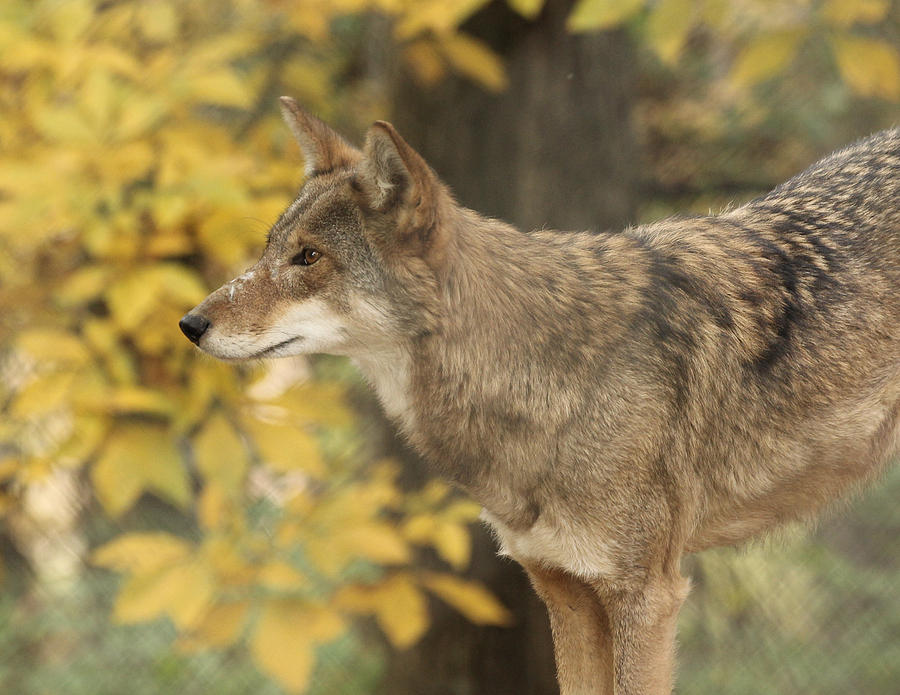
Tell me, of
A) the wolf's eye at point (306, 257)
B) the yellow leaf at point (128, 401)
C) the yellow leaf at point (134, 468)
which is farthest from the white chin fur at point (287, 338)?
the yellow leaf at point (134, 468)

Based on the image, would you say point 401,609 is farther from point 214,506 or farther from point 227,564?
point 214,506

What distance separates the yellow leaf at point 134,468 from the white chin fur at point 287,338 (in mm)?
1276

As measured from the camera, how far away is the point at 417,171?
252 centimetres

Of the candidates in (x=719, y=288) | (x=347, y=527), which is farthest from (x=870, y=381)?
(x=347, y=527)

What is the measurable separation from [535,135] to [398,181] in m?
2.80

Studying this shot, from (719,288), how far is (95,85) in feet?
8.05

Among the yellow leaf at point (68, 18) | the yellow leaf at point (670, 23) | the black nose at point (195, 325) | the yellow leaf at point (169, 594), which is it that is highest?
the yellow leaf at point (68, 18)

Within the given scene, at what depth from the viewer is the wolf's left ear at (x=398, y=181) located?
250 cm

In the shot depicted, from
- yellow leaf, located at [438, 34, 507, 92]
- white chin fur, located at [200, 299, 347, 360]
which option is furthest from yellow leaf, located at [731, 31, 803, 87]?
white chin fur, located at [200, 299, 347, 360]

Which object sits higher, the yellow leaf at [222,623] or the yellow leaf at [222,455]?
the yellow leaf at [222,455]

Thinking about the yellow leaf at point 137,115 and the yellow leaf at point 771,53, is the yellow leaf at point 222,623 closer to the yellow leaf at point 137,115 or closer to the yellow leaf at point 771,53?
the yellow leaf at point 137,115

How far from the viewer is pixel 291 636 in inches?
148

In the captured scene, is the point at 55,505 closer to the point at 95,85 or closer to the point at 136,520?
the point at 136,520

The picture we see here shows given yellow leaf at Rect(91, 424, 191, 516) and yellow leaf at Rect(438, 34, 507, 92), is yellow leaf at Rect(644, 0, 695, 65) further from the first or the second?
yellow leaf at Rect(91, 424, 191, 516)
